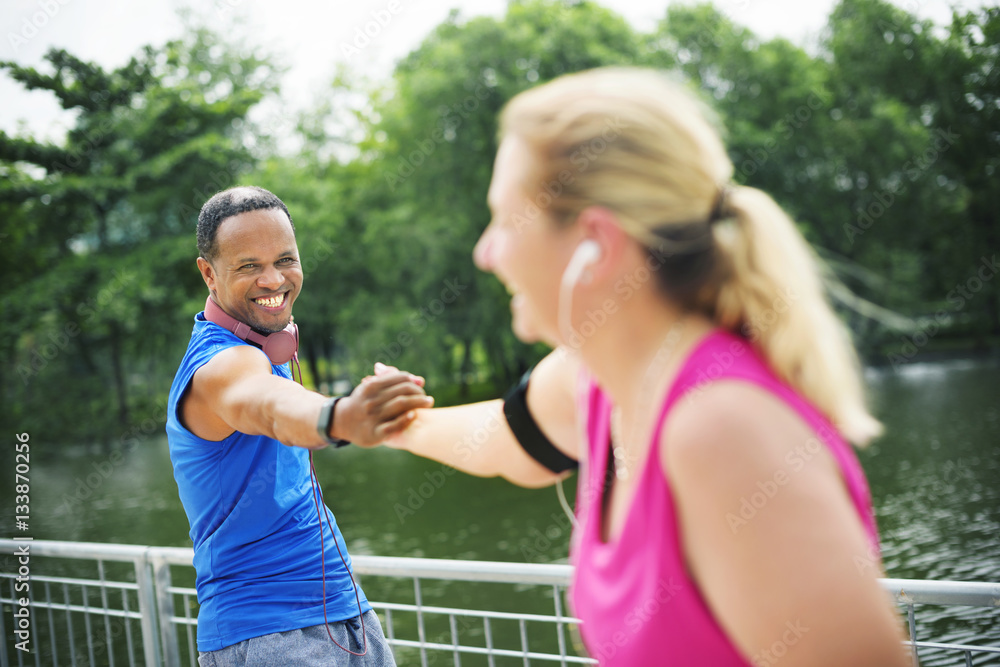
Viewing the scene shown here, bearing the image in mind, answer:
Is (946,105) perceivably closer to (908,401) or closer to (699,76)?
(699,76)

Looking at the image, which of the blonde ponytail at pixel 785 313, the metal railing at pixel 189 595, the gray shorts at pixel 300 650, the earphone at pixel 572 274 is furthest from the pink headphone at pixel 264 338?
the blonde ponytail at pixel 785 313

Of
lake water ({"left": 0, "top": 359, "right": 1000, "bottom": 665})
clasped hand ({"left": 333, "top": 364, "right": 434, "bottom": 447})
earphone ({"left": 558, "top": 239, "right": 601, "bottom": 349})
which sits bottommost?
lake water ({"left": 0, "top": 359, "right": 1000, "bottom": 665})

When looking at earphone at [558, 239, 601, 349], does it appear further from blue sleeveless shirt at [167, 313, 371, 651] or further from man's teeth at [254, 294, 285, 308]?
man's teeth at [254, 294, 285, 308]

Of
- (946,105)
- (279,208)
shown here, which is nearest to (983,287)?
(946,105)

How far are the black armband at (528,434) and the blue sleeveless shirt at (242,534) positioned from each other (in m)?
0.91

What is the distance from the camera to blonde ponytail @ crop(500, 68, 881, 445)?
996 millimetres

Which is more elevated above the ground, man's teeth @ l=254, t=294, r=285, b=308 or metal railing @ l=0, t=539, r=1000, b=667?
man's teeth @ l=254, t=294, r=285, b=308

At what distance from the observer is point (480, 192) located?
Answer: 82.0 feet

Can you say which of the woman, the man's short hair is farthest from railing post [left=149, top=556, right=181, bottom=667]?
the woman

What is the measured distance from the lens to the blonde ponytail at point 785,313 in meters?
0.98

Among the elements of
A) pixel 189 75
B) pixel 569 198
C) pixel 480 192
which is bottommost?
pixel 569 198

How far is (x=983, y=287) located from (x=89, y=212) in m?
34.4

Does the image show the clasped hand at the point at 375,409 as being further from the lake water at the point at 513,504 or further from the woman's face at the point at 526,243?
the lake water at the point at 513,504

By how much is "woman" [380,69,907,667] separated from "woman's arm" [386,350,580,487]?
0.88 feet
